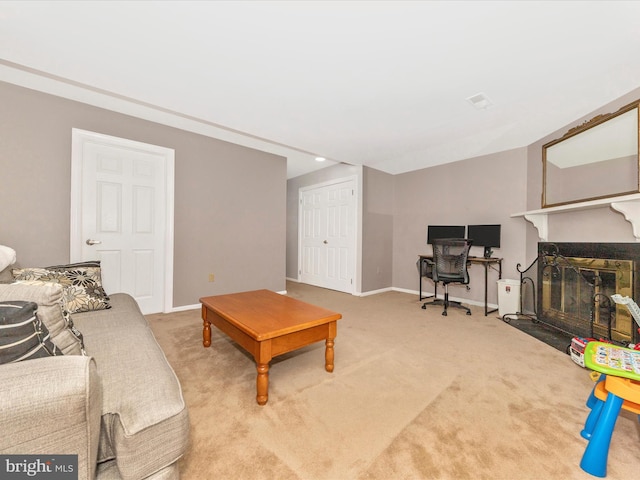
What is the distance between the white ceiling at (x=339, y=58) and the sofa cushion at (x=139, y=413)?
193 centimetres

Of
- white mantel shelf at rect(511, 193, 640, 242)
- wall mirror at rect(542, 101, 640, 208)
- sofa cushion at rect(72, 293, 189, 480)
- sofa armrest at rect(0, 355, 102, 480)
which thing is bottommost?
sofa cushion at rect(72, 293, 189, 480)

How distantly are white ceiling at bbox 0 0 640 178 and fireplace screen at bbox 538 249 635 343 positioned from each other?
1.53 metres

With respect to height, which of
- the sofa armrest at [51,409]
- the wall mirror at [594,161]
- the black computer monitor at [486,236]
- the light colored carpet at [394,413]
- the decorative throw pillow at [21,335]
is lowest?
the light colored carpet at [394,413]

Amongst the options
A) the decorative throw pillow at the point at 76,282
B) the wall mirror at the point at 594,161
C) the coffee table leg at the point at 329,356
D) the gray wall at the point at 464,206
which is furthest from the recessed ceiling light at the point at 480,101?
the decorative throw pillow at the point at 76,282

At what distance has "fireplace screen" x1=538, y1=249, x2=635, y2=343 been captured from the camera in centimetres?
238

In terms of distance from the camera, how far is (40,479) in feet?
2.19

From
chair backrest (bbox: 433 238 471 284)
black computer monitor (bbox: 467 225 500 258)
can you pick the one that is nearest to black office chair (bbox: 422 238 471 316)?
chair backrest (bbox: 433 238 471 284)

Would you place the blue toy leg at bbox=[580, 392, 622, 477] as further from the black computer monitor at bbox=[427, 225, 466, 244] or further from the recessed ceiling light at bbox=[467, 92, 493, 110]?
the black computer monitor at bbox=[427, 225, 466, 244]

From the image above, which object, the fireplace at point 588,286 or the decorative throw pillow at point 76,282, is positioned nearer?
the decorative throw pillow at point 76,282

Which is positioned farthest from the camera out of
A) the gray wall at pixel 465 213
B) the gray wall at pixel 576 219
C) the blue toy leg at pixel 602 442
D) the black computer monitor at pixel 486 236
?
the black computer monitor at pixel 486 236

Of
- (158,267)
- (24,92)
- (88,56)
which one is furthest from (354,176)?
(24,92)

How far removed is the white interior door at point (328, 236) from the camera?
4969 millimetres

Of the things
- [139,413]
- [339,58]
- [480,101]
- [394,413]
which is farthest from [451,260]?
[139,413]

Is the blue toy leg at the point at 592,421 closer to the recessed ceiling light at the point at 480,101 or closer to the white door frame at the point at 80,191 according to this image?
the recessed ceiling light at the point at 480,101
